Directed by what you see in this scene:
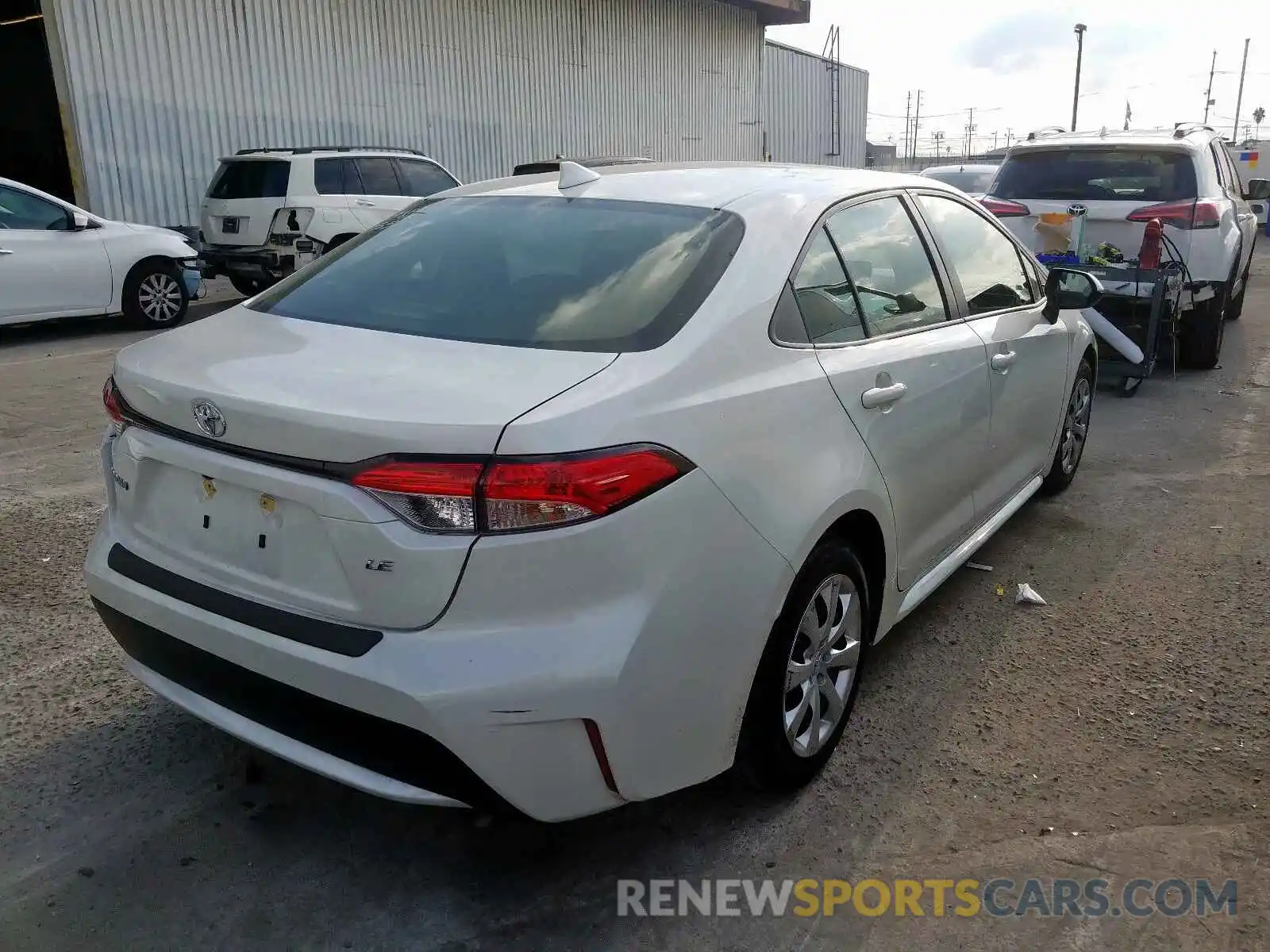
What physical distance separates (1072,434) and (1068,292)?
1004 millimetres

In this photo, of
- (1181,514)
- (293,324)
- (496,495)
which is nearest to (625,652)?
(496,495)

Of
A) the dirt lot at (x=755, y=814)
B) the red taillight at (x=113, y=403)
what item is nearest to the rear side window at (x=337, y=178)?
the dirt lot at (x=755, y=814)

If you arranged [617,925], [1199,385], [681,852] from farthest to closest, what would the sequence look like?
[1199,385] < [681,852] < [617,925]

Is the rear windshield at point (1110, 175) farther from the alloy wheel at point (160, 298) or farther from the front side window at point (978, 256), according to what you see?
the alloy wheel at point (160, 298)

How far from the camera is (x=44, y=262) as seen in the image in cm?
995

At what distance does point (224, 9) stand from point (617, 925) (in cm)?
1569

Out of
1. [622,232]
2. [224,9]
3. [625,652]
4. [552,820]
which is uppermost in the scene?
[224,9]

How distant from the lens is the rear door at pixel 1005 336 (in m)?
3.89

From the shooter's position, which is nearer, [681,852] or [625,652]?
[625,652]

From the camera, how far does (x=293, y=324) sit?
2816mm

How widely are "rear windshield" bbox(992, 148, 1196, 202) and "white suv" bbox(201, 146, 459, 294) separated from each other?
633 centimetres

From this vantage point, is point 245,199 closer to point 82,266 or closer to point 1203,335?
point 82,266


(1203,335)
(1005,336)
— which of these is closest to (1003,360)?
(1005,336)

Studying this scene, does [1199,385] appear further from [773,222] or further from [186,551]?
[186,551]
